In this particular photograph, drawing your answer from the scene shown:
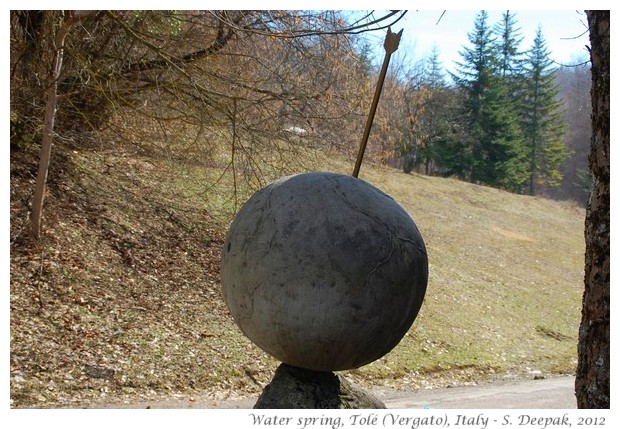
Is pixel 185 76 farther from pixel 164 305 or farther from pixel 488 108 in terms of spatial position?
pixel 488 108

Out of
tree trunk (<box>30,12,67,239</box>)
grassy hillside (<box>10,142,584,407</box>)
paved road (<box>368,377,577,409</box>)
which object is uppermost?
tree trunk (<box>30,12,67,239</box>)

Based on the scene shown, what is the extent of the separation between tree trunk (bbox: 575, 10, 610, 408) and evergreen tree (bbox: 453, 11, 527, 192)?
975 inches

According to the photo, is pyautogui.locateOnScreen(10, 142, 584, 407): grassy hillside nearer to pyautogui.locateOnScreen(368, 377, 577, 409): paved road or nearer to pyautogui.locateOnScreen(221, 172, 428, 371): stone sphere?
pyautogui.locateOnScreen(368, 377, 577, 409): paved road

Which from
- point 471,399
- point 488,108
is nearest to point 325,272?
point 471,399

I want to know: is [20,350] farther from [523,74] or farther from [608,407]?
[523,74]

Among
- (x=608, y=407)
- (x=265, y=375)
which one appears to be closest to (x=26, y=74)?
(x=265, y=375)

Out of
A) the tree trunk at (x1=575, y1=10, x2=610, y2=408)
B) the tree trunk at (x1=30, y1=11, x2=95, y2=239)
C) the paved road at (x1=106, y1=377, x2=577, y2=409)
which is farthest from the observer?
the tree trunk at (x1=30, y1=11, x2=95, y2=239)

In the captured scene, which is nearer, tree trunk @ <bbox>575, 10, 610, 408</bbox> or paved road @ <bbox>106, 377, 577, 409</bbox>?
tree trunk @ <bbox>575, 10, 610, 408</bbox>

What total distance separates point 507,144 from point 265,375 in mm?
23414

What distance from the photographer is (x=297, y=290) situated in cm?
436

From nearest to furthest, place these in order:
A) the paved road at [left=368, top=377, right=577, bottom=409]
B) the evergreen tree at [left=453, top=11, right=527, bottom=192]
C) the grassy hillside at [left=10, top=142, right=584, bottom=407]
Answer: the grassy hillside at [left=10, top=142, right=584, bottom=407] < the paved road at [left=368, top=377, right=577, bottom=409] < the evergreen tree at [left=453, top=11, right=527, bottom=192]

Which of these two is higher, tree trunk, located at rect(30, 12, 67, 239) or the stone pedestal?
tree trunk, located at rect(30, 12, 67, 239)

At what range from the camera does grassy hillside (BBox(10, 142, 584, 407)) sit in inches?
339

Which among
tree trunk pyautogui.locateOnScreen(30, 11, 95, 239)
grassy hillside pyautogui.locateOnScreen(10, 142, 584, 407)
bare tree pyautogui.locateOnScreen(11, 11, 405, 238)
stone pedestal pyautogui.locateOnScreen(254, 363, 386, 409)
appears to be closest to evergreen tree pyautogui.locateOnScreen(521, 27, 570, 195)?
grassy hillside pyautogui.locateOnScreen(10, 142, 584, 407)
